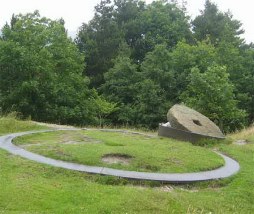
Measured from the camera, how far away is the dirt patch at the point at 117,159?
28.7 ft

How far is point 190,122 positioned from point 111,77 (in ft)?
53.8

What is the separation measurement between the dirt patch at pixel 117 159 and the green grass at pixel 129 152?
0.24 feet

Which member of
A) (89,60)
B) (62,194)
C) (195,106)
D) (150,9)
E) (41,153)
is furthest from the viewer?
(150,9)

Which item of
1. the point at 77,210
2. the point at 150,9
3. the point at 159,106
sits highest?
the point at 150,9

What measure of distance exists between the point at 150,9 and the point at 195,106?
20646 millimetres

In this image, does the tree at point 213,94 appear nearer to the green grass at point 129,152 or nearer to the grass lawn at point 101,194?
the green grass at point 129,152

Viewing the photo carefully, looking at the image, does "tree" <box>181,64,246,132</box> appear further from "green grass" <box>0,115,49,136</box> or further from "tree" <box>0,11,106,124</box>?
"green grass" <box>0,115,49,136</box>

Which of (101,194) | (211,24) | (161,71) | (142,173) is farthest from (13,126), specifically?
(211,24)

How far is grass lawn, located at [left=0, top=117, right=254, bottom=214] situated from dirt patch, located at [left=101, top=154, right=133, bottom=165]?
44.8 inches

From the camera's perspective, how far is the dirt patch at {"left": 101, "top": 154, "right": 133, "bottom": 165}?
28.7 feet

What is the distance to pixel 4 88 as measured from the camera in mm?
24047

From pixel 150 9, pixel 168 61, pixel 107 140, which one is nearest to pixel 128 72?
pixel 168 61

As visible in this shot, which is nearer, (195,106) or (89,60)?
(195,106)

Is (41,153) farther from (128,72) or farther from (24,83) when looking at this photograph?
(128,72)
